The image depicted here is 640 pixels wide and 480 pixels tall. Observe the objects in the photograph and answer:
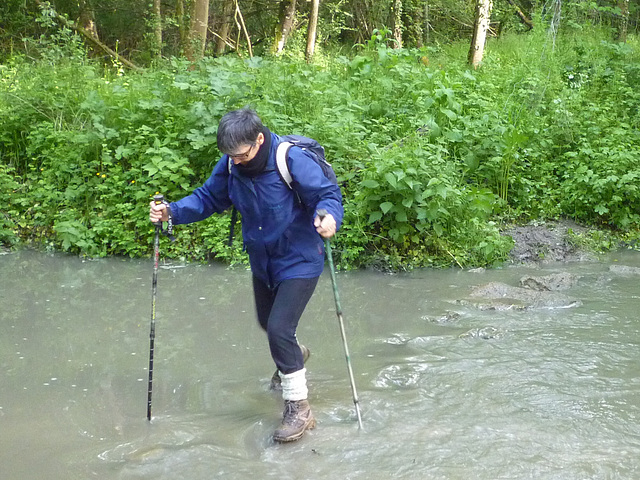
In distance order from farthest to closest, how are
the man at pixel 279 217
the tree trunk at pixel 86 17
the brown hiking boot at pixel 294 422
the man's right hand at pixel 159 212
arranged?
the tree trunk at pixel 86 17 → the man's right hand at pixel 159 212 → the brown hiking boot at pixel 294 422 → the man at pixel 279 217

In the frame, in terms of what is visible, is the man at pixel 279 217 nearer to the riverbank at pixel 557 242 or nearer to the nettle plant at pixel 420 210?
the nettle plant at pixel 420 210

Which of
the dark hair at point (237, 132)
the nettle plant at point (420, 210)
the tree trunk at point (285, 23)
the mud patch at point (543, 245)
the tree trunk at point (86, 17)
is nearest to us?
the dark hair at point (237, 132)

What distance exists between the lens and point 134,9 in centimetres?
2259

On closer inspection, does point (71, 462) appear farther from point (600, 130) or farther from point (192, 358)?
point (600, 130)

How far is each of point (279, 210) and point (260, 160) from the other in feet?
1.06

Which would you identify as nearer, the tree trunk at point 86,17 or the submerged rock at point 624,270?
the submerged rock at point 624,270

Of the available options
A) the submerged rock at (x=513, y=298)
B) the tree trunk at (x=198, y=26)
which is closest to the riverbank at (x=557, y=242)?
the submerged rock at (x=513, y=298)

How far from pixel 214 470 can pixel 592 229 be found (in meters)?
8.02

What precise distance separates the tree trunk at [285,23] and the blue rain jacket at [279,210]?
1502 centimetres

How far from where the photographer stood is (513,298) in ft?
24.2

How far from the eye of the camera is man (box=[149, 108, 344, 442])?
13.5ft

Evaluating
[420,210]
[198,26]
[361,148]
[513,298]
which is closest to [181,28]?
[198,26]

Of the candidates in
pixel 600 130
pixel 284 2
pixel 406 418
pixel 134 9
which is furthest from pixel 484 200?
pixel 134 9

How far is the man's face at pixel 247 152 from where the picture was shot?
4055mm
